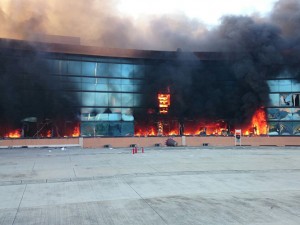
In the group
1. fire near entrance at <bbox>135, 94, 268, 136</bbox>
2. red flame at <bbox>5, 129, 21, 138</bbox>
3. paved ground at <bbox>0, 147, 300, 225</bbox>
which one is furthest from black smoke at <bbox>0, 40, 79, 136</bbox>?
paved ground at <bbox>0, 147, 300, 225</bbox>

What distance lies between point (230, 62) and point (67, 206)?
3718cm

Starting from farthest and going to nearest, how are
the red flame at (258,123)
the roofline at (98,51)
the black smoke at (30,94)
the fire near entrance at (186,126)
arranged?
the red flame at (258,123) → the fire near entrance at (186,126) → the roofline at (98,51) → the black smoke at (30,94)

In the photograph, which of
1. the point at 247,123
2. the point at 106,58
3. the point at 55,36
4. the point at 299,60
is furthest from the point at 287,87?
the point at 55,36

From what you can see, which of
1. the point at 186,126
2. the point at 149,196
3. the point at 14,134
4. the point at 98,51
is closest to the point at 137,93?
the point at 98,51

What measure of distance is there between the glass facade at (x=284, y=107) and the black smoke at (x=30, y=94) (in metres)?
22.4

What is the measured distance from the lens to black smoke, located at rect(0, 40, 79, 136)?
110 feet

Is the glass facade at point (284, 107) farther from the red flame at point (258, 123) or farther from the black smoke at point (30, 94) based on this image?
the black smoke at point (30, 94)

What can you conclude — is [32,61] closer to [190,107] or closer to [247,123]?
[190,107]

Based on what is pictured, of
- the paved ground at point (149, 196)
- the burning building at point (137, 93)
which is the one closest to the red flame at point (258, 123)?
the burning building at point (137, 93)

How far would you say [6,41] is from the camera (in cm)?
3309

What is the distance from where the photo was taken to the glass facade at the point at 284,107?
3903 centimetres

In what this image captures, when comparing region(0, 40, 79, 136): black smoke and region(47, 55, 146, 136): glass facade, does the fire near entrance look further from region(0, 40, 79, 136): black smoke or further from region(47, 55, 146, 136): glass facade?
region(0, 40, 79, 136): black smoke

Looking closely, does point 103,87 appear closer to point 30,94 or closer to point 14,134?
point 30,94

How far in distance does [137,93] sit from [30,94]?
38.3 feet
